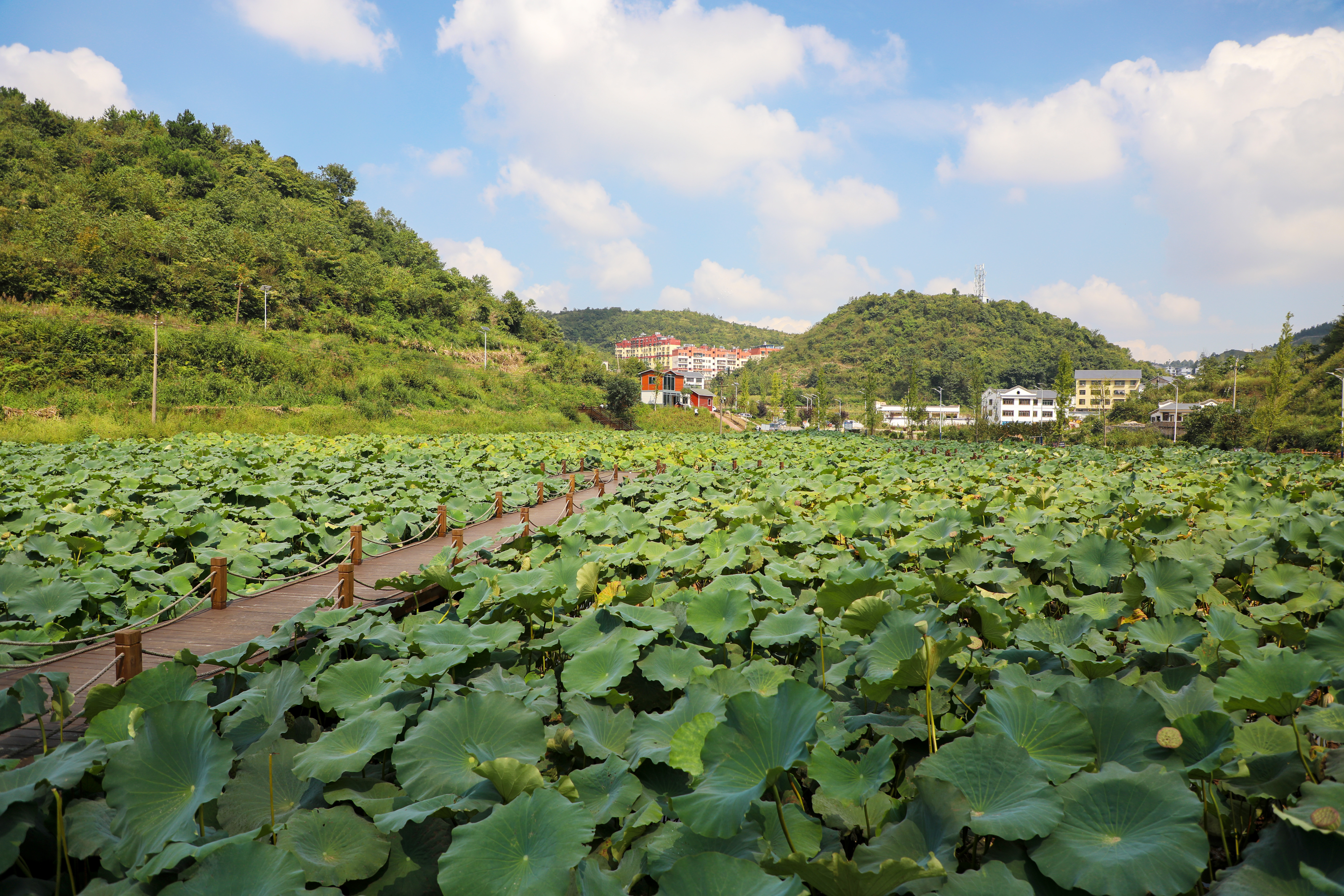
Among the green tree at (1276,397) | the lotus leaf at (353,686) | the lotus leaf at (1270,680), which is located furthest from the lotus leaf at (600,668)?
the green tree at (1276,397)

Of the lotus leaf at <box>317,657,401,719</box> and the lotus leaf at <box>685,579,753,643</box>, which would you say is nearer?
the lotus leaf at <box>317,657,401,719</box>

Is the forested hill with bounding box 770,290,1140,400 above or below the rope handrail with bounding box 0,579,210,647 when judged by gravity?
above

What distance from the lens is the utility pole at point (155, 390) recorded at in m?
21.9

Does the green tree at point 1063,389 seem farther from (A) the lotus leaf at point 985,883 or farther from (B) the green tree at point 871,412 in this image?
(A) the lotus leaf at point 985,883

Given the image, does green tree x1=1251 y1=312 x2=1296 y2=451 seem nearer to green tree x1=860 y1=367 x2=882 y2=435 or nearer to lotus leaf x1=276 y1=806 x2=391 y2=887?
green tree x1=860 y1=367 x2=882 y2=435

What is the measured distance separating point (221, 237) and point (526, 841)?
153ft

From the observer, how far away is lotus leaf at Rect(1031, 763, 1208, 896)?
Result: 97 centimetres

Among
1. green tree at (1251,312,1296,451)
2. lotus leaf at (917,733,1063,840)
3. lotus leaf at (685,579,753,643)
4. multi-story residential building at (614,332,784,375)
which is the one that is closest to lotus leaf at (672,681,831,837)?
lotus leaf at (917,733,1063,840)

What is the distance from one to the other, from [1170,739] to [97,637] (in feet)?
14.8

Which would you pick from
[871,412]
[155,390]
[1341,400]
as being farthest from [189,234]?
[1341,400]

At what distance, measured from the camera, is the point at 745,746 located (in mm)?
1235

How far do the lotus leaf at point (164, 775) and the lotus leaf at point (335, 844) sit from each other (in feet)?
0.64

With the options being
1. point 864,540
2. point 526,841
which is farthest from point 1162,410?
point 526,841

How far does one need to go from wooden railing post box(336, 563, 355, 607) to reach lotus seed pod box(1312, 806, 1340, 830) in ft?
12.5
